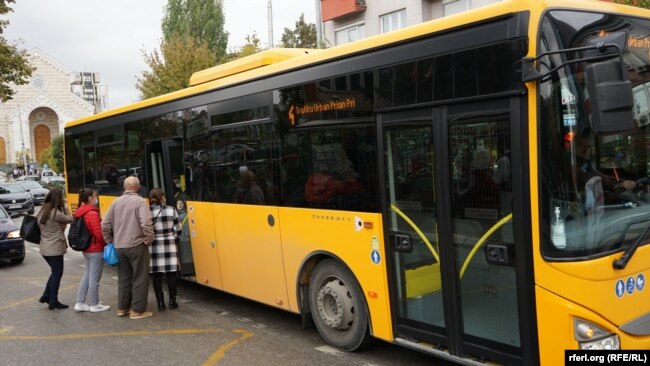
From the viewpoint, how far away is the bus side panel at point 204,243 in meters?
7.35

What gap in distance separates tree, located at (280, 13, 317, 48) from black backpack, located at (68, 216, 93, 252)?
81.8 feet

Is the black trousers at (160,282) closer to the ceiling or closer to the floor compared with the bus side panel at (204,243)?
closer to the floor

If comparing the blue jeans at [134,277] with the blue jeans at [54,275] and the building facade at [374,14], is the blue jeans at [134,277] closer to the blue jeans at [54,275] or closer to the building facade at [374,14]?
the blue jeans at [54,275]

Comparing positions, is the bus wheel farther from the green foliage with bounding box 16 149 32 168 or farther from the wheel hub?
the green foliage with bounding box 16 149 32 168

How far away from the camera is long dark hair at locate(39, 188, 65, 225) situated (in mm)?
7594

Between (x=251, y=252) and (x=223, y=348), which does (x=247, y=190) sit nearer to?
(x=251, y=252)

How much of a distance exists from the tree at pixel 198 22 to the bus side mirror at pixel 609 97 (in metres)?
33.0

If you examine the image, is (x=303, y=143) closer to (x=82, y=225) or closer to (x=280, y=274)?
(x=280, y=274)

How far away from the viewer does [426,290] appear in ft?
15.1

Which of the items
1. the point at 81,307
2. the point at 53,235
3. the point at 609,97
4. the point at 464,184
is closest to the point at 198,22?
the point at 53,235

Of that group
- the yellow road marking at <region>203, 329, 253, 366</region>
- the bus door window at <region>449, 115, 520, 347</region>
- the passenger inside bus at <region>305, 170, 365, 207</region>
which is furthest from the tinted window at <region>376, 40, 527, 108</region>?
the yellow road marking at <region>203, 329, 253, 366</region>

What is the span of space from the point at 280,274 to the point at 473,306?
2.51m

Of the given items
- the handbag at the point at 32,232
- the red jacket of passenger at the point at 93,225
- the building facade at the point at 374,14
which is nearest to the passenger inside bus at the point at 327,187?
the red jacket of passenger at the point at 93,225

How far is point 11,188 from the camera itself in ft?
82.3
